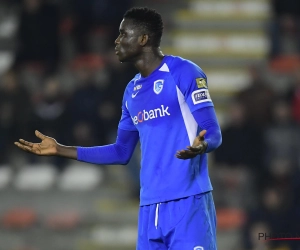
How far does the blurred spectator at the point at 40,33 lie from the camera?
11.6m

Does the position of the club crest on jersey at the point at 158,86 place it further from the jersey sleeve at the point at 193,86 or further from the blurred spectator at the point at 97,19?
the blurred spectator at the point at 97,19

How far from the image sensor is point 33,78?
1188 cm

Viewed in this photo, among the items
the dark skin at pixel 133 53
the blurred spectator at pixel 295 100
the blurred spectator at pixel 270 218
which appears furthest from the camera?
the blurred spectator at pixel 295 100

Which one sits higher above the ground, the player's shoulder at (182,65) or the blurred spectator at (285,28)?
the blurred spectator at (285,28)

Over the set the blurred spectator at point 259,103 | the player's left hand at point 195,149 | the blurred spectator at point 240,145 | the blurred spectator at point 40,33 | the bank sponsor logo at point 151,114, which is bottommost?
the player's left hand at point 195,149

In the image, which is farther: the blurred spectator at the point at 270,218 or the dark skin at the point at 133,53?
the blurred spectator at the point at 270,218

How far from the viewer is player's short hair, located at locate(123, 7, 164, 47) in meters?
4.86

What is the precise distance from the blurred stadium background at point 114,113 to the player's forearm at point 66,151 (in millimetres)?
3443

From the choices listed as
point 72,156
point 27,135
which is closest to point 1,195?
point 27,135

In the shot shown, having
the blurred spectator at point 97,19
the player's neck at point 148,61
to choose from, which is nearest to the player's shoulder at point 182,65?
the player's neck at point 148,61

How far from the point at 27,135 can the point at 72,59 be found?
1805 millimetres

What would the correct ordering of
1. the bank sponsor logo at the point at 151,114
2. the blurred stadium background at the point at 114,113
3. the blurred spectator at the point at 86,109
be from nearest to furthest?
the bank sponsor logo at the point at 151,114 < the blurred stadium background at the point at 114,113 < the blurred spectator at the point at 86,109

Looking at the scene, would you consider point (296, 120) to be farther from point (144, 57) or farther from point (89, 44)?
point (144, 57)

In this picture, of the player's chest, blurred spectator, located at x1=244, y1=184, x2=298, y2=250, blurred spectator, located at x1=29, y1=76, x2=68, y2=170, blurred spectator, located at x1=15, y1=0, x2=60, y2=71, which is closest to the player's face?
the player's chest
